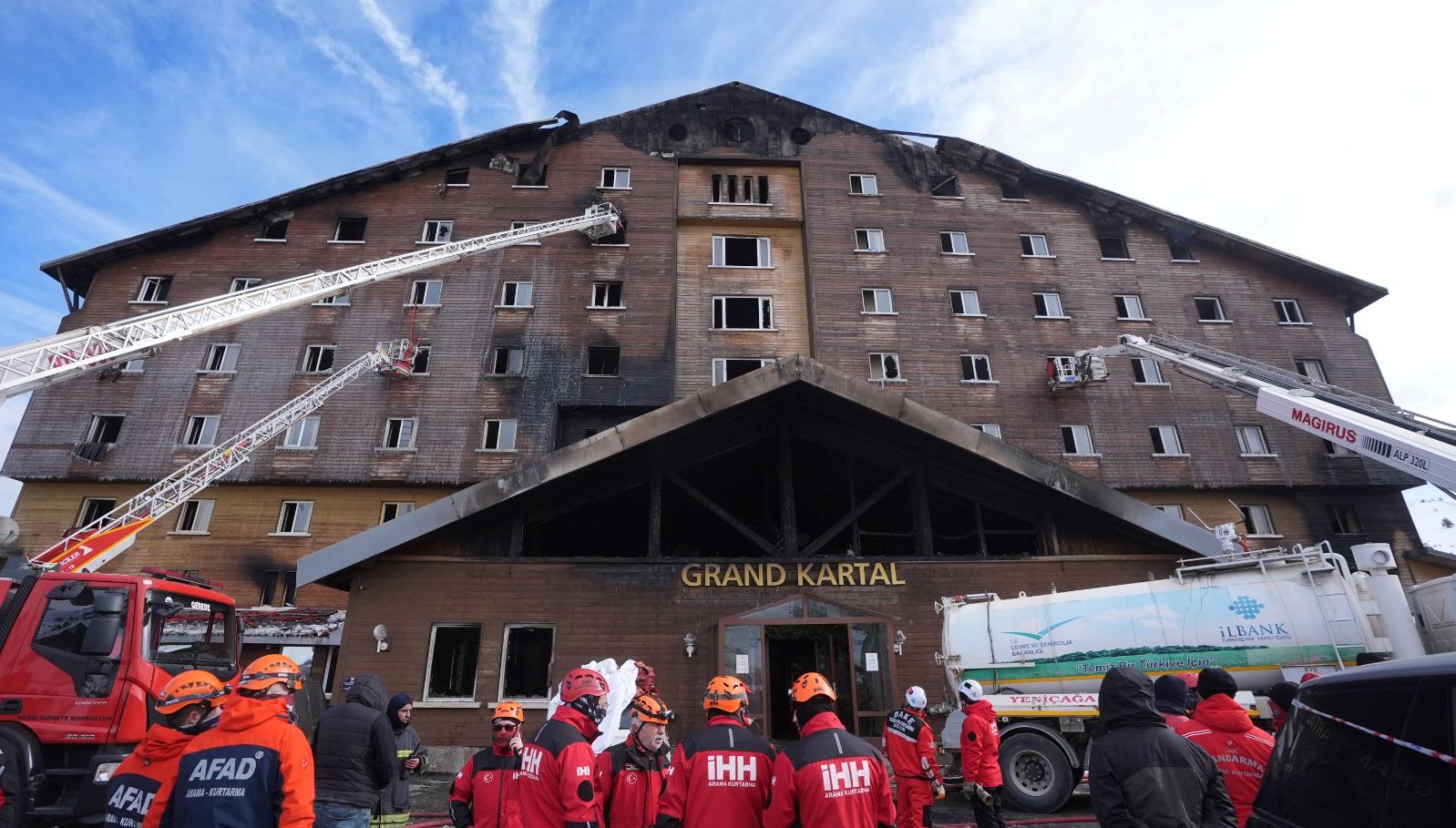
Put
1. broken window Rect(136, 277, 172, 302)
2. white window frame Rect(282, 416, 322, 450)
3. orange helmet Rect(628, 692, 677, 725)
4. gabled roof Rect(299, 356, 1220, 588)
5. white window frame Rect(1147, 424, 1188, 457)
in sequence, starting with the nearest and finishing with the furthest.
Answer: orange helmet Rect(628, 692, 677, 725)
gabled roof Rect(299, 356, 1220, 588)
white window frame Rect(282, 416, 322, 450)
white window frame Rect(1147, 424, 1188, 457)
broken window Rect(136, 277, 172, 302)

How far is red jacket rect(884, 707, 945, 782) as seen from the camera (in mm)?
8016

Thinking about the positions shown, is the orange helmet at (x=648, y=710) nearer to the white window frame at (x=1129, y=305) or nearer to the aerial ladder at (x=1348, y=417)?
the aerial ladder at (x=1348, y=417)

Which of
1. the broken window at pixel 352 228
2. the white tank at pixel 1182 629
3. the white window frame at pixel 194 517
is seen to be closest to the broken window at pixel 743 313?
the broken window at pixel 352 228

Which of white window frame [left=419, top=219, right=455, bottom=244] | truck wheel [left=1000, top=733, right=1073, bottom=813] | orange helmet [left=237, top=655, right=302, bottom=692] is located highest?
white window frame [left=419, top=219, right=455, bottom=244]

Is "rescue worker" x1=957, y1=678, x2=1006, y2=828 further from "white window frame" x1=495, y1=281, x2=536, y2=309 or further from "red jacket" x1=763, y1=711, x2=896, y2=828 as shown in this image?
"white window frame" x1=495, y1=281, x2=536, y2=309

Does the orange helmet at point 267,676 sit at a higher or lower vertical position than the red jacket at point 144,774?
higher

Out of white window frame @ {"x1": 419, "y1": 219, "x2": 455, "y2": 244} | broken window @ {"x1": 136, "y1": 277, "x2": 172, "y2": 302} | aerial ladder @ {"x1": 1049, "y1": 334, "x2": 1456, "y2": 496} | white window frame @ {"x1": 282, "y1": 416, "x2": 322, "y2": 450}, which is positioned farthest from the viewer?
white window frame @ {"x1": 419, "y1": 219, "x2": 455, "y2": 244}

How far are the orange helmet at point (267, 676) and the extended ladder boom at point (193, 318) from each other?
1387cm

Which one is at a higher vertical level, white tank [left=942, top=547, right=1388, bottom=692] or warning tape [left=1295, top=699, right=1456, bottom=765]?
white tank [left=942, top=547, right=1388, bottom=692]

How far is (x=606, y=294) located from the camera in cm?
3191

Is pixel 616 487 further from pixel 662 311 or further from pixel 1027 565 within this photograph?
pixel 662 311

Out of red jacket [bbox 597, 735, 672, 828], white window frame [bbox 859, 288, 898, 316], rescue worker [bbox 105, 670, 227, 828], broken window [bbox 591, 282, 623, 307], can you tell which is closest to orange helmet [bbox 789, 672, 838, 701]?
red jacket [bbox 597, 735, 672, 828]

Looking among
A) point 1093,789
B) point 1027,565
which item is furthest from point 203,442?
point 1093,789

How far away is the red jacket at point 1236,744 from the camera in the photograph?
5406 millimetres
